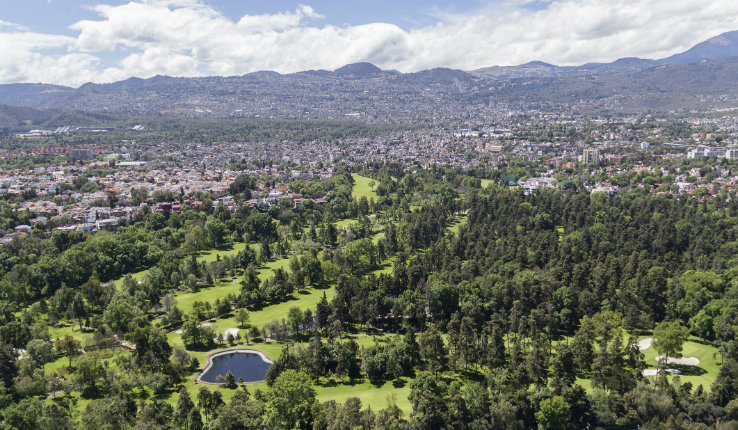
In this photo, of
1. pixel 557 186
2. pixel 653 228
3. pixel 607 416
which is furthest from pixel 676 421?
pixel 557 186

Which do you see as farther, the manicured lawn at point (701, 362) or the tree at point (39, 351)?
the tree at point (39, 351)

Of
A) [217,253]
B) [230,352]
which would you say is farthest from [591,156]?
[230,352]

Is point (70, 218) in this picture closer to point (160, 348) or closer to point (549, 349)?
point (160, 348)

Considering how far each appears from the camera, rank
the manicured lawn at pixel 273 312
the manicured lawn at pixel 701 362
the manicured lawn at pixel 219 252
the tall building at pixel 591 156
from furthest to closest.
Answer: the tall building at pixel 591 156, the manicured lawn at pixel 219 252, the manicured lawn at pixel 273 312, the manicured lawn at pixel 701 362

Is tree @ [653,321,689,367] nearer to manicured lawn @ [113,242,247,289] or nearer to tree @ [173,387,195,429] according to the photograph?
tree @ [173,387,195,429]

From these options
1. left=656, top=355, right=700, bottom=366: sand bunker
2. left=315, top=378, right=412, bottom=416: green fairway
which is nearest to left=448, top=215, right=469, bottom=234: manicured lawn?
left=656, top=355, right=700, bottom=366: sand bunker

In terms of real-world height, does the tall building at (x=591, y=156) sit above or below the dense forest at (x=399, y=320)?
above

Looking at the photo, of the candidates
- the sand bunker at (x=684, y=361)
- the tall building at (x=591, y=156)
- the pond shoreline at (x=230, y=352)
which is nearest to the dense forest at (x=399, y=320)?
the sand bunker at (x=684, y=361)

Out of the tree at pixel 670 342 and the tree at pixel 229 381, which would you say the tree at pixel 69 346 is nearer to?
the tree at pixel 229 381
